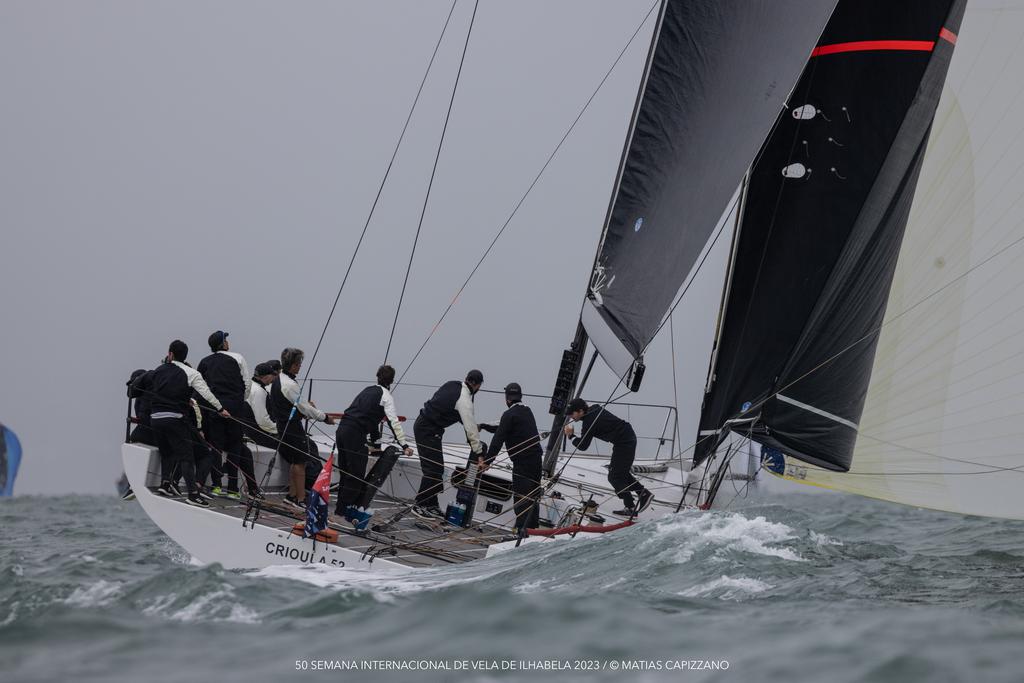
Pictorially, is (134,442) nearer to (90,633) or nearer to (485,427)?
(485,427)

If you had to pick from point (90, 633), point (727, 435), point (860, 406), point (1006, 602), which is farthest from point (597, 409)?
point (90, 633)

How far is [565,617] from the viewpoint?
3529 mm

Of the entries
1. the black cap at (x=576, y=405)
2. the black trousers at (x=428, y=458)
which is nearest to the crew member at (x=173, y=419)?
the black trousers at (x=428, y=458)

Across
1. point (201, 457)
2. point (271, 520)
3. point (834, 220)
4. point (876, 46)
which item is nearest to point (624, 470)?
point (834, 220)

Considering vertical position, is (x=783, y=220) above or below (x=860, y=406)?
above

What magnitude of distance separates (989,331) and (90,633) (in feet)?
16.2

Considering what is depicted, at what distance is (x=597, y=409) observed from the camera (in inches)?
265

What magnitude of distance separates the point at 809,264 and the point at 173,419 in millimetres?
3971

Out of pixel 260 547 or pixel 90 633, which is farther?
pixel 260 547

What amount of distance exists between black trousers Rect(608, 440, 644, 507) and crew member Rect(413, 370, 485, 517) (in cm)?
86

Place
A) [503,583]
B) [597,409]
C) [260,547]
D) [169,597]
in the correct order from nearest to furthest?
1. [169,597]
2. [503,583]
3. [260,547]
4. [597,409]

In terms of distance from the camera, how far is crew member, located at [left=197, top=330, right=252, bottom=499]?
657 cm

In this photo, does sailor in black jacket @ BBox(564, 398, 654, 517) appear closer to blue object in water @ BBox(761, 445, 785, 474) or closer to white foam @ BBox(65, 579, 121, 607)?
blue object in water @ BBox(761, 445, 785, 474)

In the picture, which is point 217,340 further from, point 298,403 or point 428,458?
point 428,458
